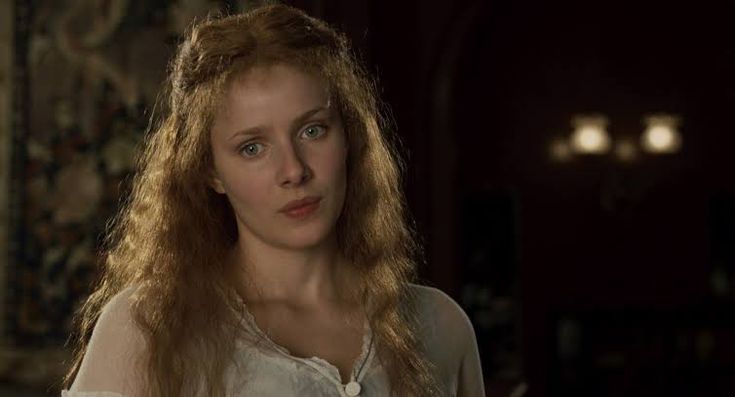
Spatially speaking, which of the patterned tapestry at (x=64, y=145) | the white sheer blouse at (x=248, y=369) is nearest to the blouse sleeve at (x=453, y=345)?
the white sheer blouse at (x=248, y=369)

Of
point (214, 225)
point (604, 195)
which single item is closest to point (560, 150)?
point (604, 195)

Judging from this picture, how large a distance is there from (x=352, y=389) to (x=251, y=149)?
0.33 metres

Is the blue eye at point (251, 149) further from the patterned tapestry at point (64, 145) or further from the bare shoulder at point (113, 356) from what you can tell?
the patterned tapestry at point (64, 145)

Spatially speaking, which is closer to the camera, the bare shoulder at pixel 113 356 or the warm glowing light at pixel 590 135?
the bare shoulder at pixel 113 356

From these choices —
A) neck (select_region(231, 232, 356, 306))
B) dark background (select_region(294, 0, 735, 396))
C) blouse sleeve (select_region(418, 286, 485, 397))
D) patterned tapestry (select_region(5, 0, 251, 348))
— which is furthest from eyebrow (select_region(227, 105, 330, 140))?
dark background (select_region(294, 0, 735, 396))

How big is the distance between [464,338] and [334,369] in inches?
12.1

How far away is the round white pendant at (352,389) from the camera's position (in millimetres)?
1669

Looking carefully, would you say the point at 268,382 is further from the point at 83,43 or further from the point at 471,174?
the point at 471,174

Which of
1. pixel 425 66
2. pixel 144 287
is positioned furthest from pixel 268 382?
pixel 425 66

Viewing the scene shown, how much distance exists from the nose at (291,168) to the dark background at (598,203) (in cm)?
376

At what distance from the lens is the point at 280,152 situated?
1.62 m

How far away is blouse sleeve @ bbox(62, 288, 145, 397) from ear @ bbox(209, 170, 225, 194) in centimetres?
21

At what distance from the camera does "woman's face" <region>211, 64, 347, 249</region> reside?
1.62 meters

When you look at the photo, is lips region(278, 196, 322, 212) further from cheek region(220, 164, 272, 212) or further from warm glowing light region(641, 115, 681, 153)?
warm glowing light region(641, 115, 681, 153)
